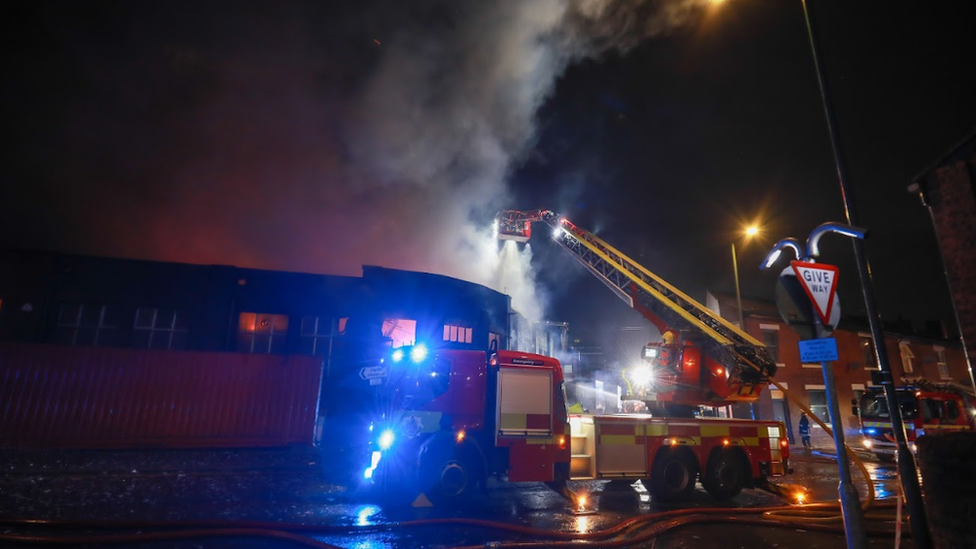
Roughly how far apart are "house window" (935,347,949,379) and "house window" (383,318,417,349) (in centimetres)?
3310

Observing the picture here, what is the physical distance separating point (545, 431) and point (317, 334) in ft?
43.8

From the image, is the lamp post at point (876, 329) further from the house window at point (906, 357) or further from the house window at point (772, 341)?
the house window at point (906, 357)

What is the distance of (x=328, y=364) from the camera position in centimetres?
1900

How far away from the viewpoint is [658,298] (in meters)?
13.8

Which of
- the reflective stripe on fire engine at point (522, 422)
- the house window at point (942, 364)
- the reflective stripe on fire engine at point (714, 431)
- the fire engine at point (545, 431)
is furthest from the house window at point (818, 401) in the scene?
the reflective stripe on fire engine at point (522, 422)

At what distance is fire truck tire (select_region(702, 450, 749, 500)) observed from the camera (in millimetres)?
10039

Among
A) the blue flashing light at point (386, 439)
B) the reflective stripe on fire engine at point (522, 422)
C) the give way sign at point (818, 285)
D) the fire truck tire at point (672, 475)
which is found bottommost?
the fire truck tire at point (672, 475)

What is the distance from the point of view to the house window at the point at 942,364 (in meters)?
29.4

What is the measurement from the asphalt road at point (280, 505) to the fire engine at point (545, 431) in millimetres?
559

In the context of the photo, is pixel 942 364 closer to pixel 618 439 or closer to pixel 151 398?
pixel 618 439

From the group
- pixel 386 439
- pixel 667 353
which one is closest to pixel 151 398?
pixel 386 439

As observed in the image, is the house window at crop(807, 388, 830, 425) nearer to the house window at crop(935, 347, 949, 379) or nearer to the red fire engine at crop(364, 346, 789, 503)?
the house window at crop(935, 347, 949, 379)

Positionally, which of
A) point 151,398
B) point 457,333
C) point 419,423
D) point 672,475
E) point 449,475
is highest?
point 457,333

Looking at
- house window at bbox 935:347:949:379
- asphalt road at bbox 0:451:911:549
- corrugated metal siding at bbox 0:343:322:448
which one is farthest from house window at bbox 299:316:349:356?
house window at bbox 935:347:949:379
